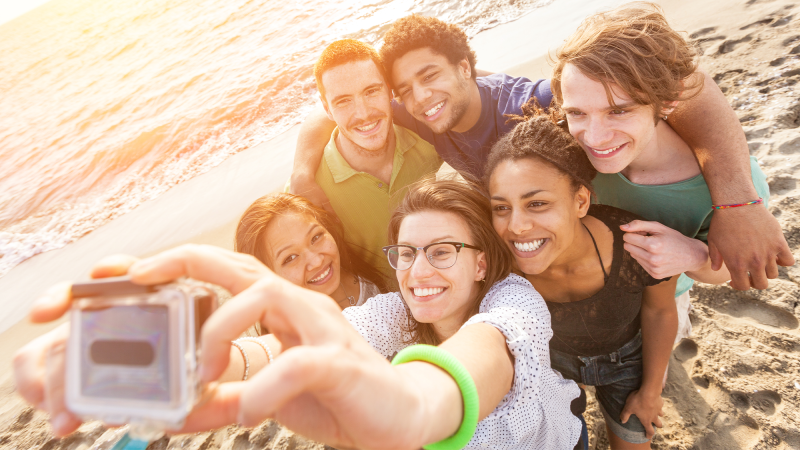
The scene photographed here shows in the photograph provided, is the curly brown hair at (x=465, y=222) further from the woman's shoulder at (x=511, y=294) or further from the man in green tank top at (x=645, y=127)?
the man in green tank top at (x=645, y=127)

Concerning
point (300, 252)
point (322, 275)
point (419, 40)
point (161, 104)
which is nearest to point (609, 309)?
point (322, 275)

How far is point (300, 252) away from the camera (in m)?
2.78

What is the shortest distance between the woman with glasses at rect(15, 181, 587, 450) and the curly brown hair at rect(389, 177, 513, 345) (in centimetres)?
15

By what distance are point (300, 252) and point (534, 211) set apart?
4.98 ft

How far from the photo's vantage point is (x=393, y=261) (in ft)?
7.01

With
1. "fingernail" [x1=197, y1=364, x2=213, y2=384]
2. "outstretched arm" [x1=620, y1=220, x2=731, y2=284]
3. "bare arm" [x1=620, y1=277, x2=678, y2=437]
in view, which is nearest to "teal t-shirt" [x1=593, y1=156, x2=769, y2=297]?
"outstretched arm" [x1=620, y1=220, x2=731, y2=284]

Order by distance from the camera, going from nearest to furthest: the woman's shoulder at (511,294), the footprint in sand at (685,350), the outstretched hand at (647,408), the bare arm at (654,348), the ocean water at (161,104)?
the woman's shoulder at (511,294) → the bare arm at (654,348) → the outstretched hand at (647,408) → the footprint in sand at (685,350) → the ocean water at (161,104)

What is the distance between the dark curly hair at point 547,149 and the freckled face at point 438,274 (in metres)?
0.49

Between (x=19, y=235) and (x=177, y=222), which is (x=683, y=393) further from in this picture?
(x=19, y=235)

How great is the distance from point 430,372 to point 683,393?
2501mm

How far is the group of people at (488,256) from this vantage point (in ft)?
2.77

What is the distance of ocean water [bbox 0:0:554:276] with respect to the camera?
24.4ft

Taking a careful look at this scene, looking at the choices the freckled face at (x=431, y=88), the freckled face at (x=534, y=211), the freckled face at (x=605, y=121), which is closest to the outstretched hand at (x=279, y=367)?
the freckled face at (x=534, y=211)

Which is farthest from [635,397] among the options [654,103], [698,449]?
[654,103]
